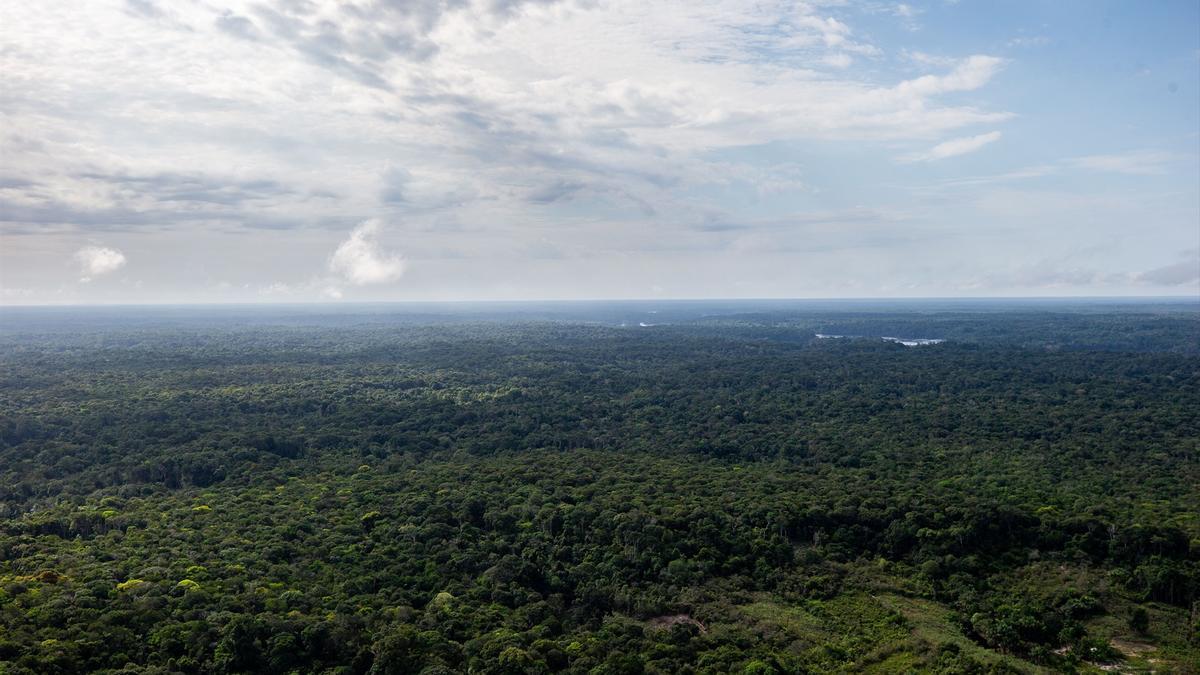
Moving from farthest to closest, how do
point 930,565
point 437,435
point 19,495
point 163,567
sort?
1. point 437,435
2. point 19,495
3. point 930,565
4. point 163,567

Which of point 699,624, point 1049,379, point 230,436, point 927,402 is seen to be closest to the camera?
point 699,624

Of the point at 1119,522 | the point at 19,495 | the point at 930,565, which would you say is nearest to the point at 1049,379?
the point at 1119,522

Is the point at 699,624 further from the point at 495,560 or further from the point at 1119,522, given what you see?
the point at 1119,522

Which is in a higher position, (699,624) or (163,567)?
(163,567)

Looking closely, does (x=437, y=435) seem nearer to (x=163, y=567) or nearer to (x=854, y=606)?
(x=163, y=567)

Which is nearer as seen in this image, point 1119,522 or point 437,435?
point 1119,522

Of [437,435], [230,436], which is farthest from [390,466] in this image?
[230,436]
